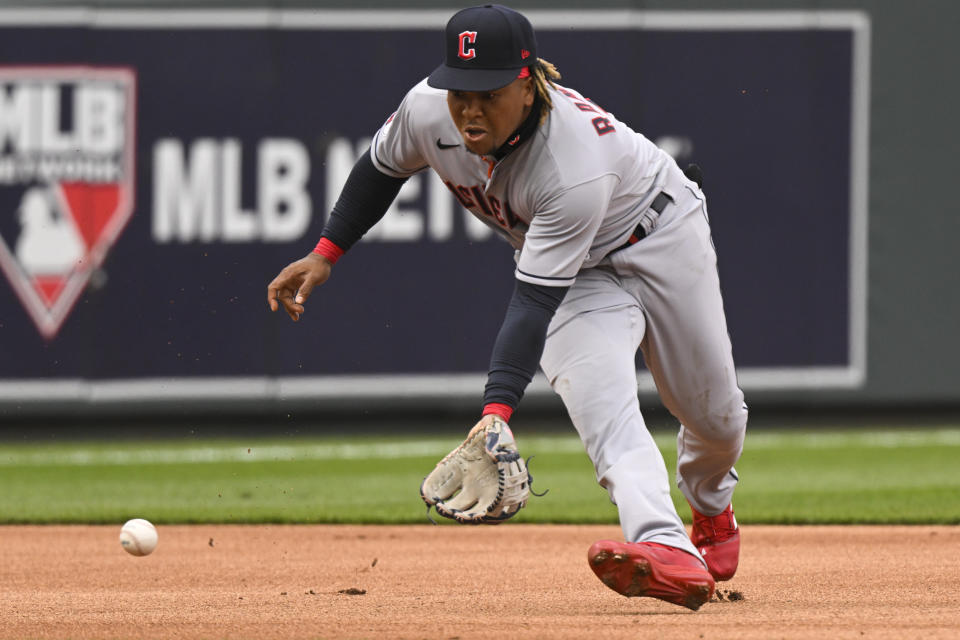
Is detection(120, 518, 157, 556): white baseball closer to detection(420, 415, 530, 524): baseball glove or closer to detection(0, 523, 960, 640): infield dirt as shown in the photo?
detection(0, 523, 960, 640): infield dirt

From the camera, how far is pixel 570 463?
9703 mm

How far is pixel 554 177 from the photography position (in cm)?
392

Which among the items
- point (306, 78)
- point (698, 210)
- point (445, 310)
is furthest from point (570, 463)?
point (698, 210)

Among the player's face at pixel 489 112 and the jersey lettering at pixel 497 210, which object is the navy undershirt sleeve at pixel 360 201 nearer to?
the jersey lettering at pixel 497 210

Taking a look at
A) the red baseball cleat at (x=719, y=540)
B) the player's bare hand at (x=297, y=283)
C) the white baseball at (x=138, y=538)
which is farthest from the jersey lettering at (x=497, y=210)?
the white baseball at (x=138, y=538)

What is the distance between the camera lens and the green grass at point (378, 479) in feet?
24.8

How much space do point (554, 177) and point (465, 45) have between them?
0.40 metres

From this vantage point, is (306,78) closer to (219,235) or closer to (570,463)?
(219,235)

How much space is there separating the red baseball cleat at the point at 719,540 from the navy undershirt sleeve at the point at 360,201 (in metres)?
1.36

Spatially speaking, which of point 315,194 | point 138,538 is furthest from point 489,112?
point 315,194

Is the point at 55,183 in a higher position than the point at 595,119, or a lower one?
lower

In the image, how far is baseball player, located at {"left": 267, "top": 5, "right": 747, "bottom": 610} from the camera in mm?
3787

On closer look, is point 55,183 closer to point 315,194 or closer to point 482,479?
point 315,194

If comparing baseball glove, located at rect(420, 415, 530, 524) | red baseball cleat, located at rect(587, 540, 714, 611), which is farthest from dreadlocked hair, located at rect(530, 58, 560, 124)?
red baseball cleat, located at rect(587, 540, 714, 611)
